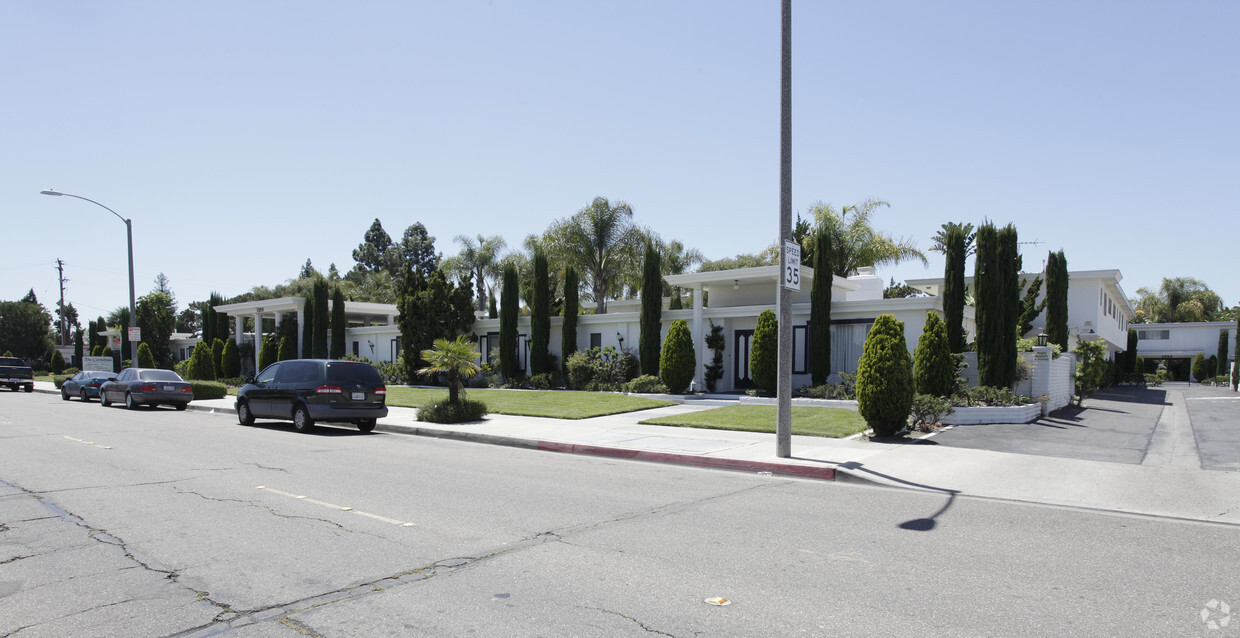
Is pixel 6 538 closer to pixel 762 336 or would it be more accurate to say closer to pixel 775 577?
pixel 775 577

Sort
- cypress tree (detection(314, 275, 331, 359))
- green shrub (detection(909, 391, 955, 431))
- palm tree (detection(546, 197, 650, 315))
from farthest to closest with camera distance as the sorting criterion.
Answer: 1. cypress tree (detection(314, 275, 331, 359))
2. palm tree (detection(546, 197, 650, 315))
3. green shrub (detection(909, 391, 955, 431))

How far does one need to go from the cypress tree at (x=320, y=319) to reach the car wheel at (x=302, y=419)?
2329 centimetres

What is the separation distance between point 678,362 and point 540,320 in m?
7.41

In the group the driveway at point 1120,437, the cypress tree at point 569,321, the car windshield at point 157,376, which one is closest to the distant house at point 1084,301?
the driveway at point 1120,437

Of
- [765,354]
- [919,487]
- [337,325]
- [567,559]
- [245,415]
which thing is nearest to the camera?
[567,559]

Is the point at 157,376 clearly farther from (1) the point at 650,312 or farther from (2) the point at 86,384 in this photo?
(1) the point at 650,312

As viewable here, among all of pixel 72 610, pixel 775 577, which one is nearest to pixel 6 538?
pixel 72 610

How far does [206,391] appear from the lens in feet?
87.2

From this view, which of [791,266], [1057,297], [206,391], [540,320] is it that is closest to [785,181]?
[791,266]

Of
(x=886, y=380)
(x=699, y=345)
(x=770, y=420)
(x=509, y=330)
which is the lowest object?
(x=770, y=420)

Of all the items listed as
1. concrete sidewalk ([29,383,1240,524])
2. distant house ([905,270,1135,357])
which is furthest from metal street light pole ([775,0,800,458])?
distant house ([905,270,1135,357])

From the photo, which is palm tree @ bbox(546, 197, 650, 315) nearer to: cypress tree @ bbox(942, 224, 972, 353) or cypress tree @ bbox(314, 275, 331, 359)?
cypress tree @ bbox(314, 275, 331, 359)

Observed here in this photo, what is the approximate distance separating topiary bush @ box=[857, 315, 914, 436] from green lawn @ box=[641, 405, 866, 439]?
0.75 metres

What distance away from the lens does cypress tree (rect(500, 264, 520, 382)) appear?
30281mm
